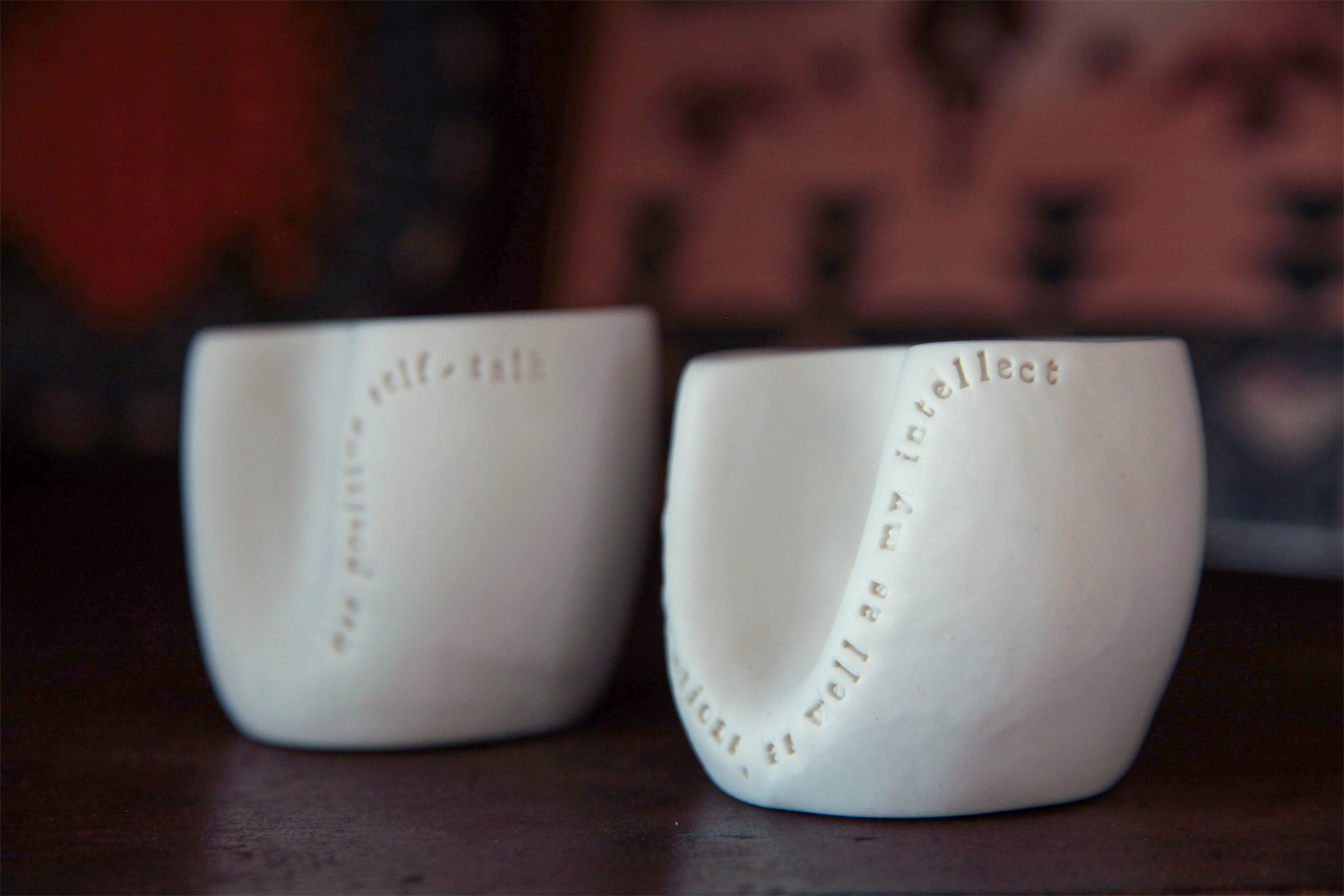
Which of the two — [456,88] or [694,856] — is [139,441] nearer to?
[456,88]

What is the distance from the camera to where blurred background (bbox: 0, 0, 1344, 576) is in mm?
994

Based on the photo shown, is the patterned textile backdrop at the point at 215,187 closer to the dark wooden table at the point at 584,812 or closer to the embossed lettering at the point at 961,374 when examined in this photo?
the dark wooden table at the point at 584,812

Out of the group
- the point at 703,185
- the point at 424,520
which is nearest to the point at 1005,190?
the point at 703,185

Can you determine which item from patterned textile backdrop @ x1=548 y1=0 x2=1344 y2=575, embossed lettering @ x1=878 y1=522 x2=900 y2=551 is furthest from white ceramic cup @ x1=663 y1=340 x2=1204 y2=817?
patterned textile backdrop @ x1=548 y1=0 x2=1344 y2=575

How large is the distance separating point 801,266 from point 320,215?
473mm

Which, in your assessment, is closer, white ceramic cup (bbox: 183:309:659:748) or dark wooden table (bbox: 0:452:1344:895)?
dark wooden table (bbox: 0:452:1344:895)

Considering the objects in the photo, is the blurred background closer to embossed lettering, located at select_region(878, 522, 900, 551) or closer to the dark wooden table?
the dark wooden table

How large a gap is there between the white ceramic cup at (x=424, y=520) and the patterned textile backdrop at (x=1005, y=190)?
612 millimetres

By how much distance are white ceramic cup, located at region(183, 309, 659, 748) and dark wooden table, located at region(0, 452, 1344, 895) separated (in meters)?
0.02

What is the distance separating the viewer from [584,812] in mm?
429

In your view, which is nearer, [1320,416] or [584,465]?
[584,465]

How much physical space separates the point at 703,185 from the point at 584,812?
0.86 meters

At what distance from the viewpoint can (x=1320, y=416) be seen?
974mm

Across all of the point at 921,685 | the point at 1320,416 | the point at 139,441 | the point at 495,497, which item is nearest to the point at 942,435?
the point at 921,685
